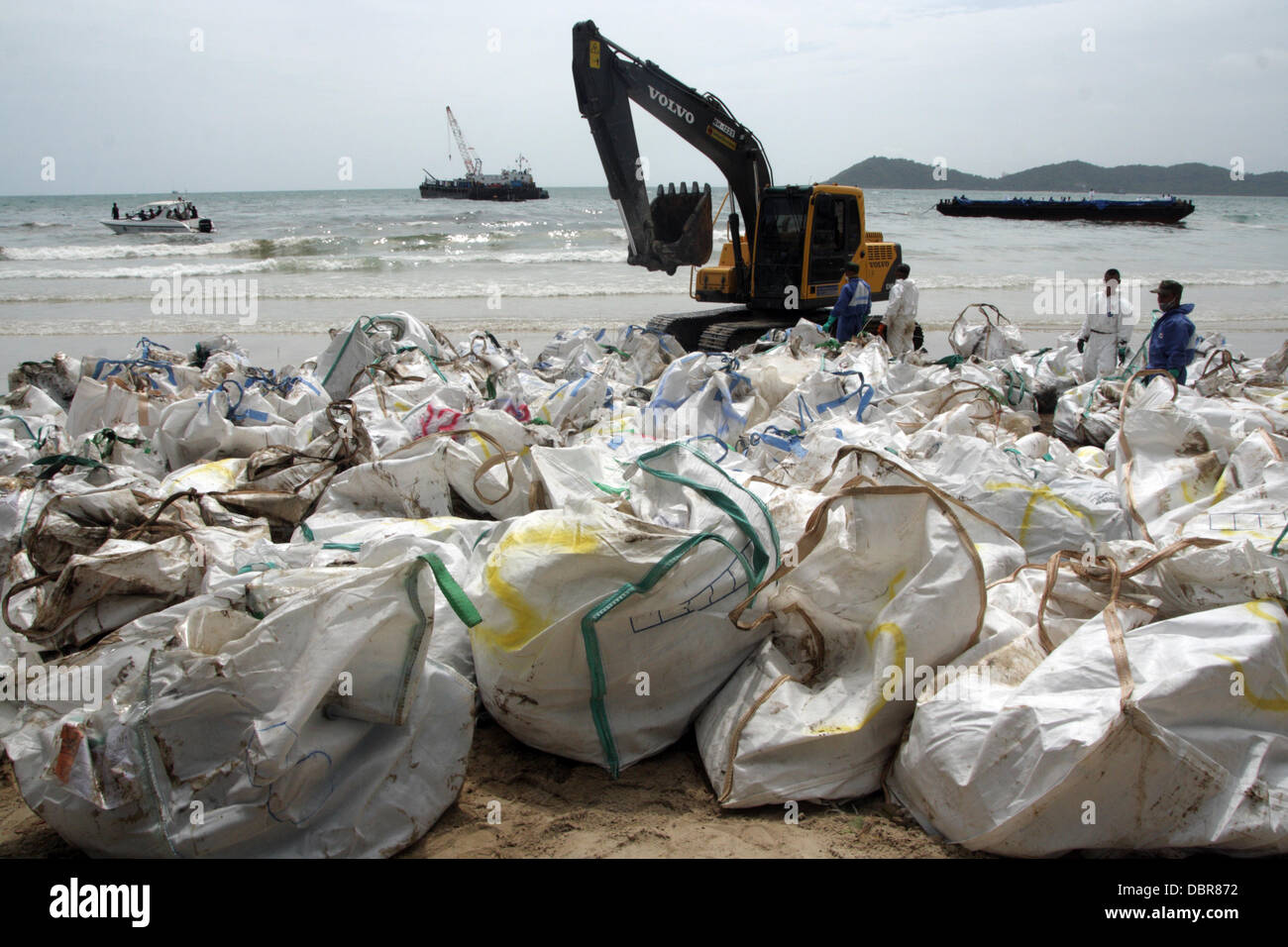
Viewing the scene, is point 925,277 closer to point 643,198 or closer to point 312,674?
point 643,198

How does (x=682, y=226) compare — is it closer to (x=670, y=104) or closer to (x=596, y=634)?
(x=670, y=104)

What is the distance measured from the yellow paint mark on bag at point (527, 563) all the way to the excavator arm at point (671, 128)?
21.4ft

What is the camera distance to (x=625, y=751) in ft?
6.55

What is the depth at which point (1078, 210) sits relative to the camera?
37562mm

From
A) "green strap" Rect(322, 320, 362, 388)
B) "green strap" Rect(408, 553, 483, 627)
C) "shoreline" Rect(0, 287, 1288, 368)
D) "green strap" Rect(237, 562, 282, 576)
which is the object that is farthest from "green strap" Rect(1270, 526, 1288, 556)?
"shoreline" Rect(0, 287, 1288, 368)

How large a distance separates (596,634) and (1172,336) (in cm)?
514

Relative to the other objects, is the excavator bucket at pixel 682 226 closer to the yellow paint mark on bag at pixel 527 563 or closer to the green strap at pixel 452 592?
the yellow paint mark on bag at pixel 527 563

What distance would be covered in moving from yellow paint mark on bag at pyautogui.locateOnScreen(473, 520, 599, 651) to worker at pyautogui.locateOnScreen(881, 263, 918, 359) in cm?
623

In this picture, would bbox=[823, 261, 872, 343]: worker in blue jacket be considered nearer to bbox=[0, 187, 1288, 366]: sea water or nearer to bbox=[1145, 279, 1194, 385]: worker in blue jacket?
bbox=[1145, 279, 1194, 385]: worker in blue jacket

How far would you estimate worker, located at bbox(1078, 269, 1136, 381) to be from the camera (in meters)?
5.93

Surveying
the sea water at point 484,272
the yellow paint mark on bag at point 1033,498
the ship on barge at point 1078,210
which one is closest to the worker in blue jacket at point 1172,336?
the sea water at point 484,272

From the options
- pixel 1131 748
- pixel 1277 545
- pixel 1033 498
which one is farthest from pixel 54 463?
pixel 1277 545

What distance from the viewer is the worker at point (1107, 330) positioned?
5.93 meters
